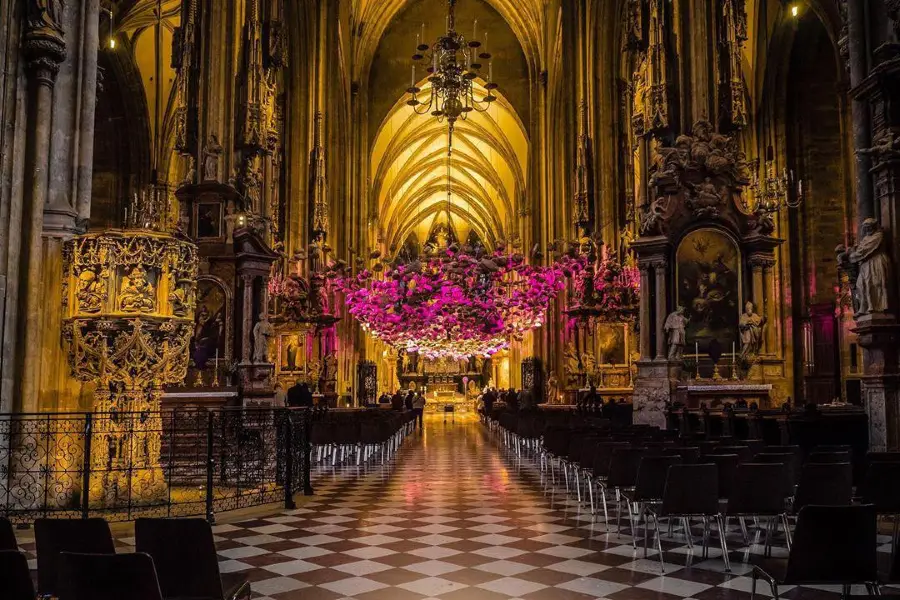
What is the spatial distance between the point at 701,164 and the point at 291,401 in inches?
393

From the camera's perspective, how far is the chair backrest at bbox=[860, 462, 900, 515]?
5289mm

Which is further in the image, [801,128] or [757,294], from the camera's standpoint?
[801,128]

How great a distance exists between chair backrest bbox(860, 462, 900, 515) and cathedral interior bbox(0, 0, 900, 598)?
285cm

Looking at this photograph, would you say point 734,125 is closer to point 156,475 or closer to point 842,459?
point 842,459

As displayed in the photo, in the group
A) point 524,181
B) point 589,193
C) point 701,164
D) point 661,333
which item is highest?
point 524,181

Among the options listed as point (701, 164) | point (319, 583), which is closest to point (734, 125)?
point (701, 164)

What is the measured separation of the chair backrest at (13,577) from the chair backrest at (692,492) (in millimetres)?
4022

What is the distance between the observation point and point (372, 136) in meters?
38.9

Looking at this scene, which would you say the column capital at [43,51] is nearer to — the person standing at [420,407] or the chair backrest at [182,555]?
the chair backrest at [182,555]

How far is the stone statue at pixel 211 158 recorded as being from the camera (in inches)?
576

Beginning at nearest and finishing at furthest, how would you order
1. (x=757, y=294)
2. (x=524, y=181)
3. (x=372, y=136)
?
(x=757, y=294), (x=372, y=136), (x=524, y=181)

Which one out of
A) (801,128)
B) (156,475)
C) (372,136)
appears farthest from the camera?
(372,136)

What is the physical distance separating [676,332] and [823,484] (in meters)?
9.70

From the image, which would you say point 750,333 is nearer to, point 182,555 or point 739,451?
point 739,451
